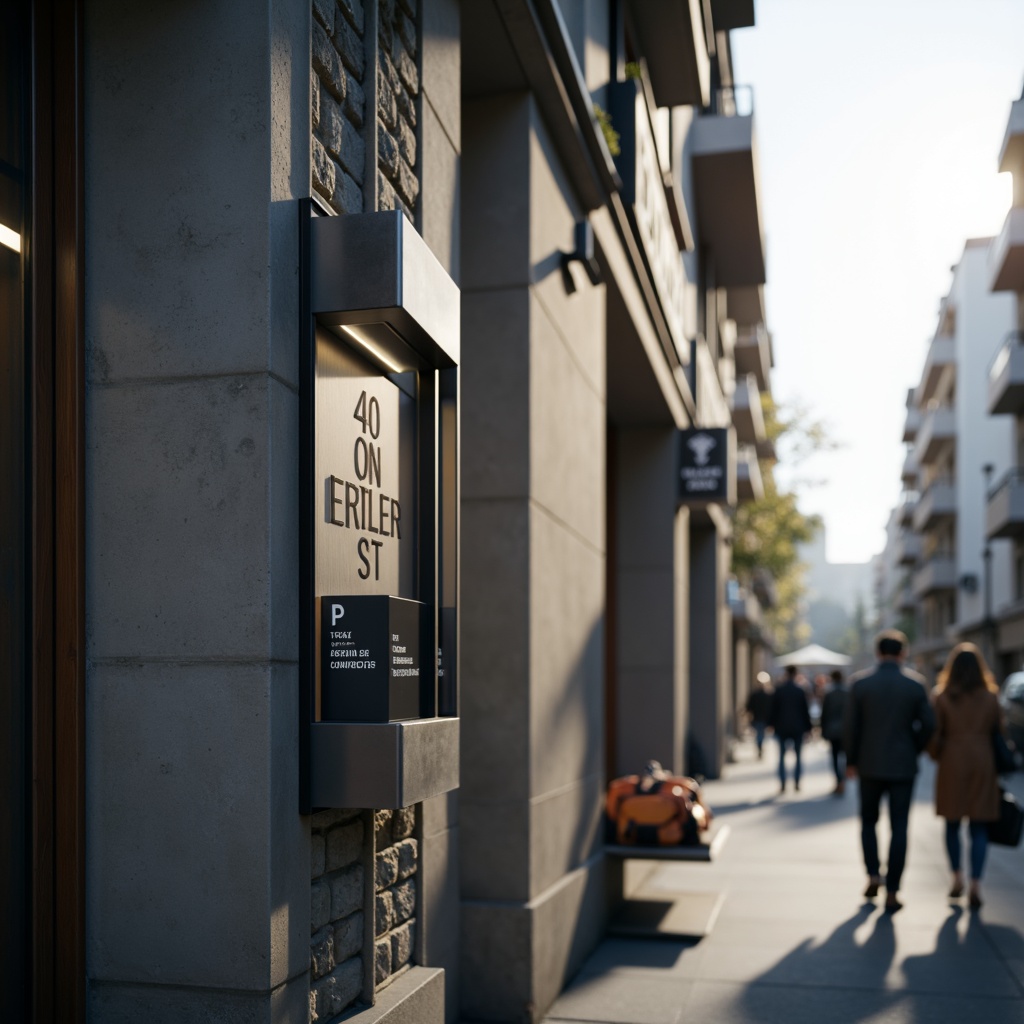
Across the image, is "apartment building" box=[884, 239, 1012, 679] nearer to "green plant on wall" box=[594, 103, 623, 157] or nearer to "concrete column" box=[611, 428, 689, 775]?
"concrete column" box=[611, 428, 689, 775]

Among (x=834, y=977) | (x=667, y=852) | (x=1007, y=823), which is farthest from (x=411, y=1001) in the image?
(x=1007, y=823)

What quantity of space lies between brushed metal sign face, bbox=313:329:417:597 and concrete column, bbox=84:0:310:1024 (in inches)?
7.8

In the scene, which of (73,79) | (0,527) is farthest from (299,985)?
(73,79)

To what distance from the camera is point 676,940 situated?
312 inches

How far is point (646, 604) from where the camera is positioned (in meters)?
14.1

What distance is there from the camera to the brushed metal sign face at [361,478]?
3.79 m

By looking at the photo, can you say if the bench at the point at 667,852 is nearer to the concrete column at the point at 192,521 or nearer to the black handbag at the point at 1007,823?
the black handbag at the point at 1007,823

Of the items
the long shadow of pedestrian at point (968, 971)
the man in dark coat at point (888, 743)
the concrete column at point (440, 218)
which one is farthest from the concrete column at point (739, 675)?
the concrete column at point (440, 218)

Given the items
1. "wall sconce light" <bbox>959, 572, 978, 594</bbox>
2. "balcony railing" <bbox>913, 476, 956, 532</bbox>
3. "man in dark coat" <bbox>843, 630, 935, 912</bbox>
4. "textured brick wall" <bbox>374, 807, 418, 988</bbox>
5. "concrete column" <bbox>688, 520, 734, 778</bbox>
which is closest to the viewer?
"textured brick wall" <bbox>374, 807, 418, 988</bbox>

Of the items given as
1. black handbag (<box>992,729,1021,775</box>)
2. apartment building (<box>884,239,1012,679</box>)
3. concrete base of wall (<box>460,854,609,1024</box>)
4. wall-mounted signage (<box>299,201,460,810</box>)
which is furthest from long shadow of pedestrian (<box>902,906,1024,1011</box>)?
apartment building (<box>884,239,1012,679</box>)

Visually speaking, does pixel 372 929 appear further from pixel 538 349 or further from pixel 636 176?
pixel 636 176

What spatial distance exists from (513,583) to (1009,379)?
3205cm

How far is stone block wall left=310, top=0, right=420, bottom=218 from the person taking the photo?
3930 millimetres

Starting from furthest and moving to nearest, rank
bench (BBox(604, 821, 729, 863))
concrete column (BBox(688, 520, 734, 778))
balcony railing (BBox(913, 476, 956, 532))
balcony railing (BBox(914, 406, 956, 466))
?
1. balcony railing (BBox(914, 406, 956, 466))
2. balcony railing (BBox(913, 476, 956, 532))
3. concrete column (BBox(688, 520, 734, 778))
4. bench (BBox(604, 821, 729, 863))
